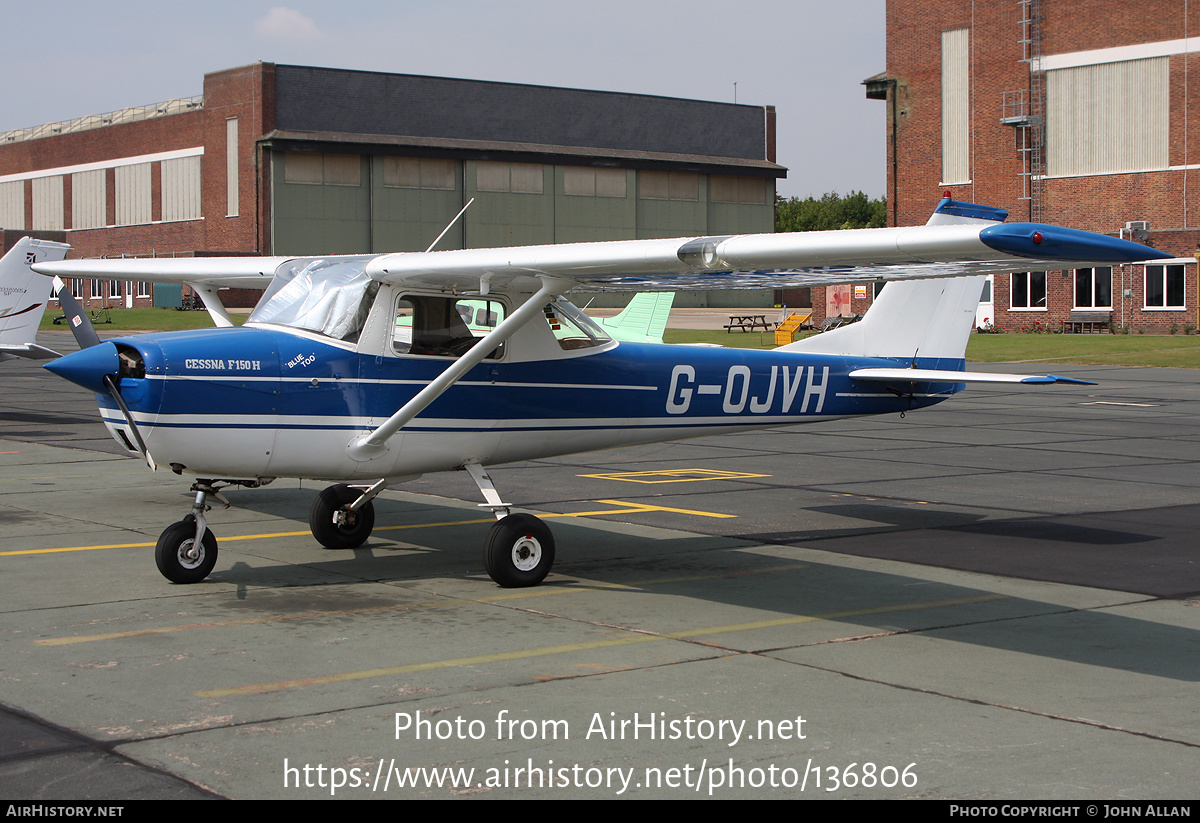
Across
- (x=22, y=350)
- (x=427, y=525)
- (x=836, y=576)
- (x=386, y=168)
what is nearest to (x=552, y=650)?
(x=836, y=576)

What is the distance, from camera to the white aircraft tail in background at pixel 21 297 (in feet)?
72.1

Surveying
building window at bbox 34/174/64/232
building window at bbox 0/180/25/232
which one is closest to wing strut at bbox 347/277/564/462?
building window at bbox 34/174/64/232

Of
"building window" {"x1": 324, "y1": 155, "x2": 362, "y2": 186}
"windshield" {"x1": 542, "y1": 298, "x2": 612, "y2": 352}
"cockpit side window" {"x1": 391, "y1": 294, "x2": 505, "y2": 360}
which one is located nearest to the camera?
"cockpit side window" {"x1": 391, "y1": 294, "x2": 505, "y2": 360}

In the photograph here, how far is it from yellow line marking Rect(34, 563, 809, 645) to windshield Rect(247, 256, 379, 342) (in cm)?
204

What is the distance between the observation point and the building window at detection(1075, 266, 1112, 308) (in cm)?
5206

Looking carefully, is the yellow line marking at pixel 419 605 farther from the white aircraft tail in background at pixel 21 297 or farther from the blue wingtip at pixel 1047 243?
the white aircraft tail in background at pixel 21 297

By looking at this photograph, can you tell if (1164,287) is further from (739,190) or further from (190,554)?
(190,554)

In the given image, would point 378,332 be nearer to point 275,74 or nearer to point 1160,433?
point 1160,433

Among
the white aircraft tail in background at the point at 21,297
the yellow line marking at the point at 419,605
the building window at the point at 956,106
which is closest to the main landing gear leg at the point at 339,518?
the yellow line marking at the point at 419,605

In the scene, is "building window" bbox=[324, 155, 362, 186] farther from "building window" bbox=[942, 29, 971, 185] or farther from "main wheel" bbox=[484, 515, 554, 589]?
"main wheel" bbox=[484, 515, 554, 589]

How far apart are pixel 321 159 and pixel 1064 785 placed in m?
71.5

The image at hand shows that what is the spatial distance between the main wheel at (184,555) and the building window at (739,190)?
7809 centimetres

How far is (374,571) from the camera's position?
30.7 ft
